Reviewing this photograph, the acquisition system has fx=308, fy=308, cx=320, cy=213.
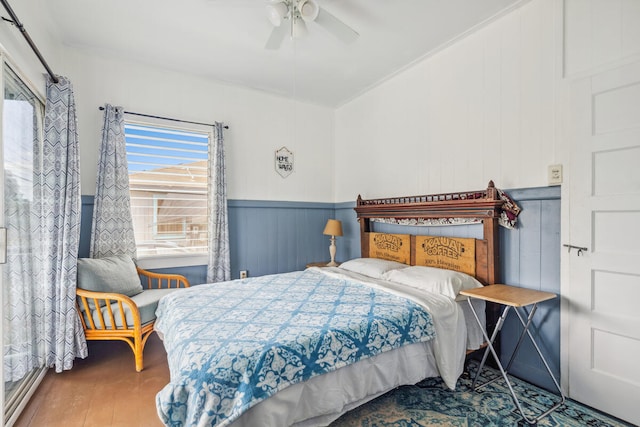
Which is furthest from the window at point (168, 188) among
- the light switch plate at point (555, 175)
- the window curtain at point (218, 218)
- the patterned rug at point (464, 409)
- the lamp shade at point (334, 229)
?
the light switch plate at point (555, 175)

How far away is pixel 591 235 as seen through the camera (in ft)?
6.48

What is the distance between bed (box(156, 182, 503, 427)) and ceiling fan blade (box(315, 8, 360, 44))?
156 cm

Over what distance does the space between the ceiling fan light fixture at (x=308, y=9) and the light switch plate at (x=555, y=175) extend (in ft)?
6.33

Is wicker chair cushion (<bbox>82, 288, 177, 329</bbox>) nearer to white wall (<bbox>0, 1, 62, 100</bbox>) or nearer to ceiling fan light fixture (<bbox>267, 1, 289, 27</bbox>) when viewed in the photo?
white wall (<bbox>0, 1, 62, 100</bbox>)

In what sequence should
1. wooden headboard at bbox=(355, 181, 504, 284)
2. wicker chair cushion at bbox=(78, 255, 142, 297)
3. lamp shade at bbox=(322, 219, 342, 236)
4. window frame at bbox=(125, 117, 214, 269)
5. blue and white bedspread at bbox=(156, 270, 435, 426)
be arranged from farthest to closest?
lamp shade at bbox=(322, 219, 342, 236) < window frame at bbox=(125, 117, 214, 269) < wicker chair cushion at bbox=(78, 255, 142, 297) < wooden headboard at bbox=(355, 181, 504, 284) < blue and white bedspread at bbox=(156, 270, 435, 426)

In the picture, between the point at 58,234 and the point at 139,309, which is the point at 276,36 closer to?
the point at 58,234

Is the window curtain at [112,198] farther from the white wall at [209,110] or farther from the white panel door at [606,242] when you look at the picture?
the white panel door at [606,242]

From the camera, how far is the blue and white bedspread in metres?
1.32

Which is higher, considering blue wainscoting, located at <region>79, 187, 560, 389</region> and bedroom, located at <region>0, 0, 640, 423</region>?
bedroom, located at <region>0, 0, 640, 423</region>

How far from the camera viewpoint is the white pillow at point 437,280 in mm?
Result: 2273

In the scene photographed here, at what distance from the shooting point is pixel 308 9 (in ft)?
6.63

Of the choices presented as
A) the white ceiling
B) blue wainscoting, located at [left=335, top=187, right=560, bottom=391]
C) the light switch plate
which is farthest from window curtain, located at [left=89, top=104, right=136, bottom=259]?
the light switch plate

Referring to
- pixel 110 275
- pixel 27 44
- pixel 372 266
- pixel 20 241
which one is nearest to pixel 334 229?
pixel 372 266

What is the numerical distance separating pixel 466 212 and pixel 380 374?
1.51m
